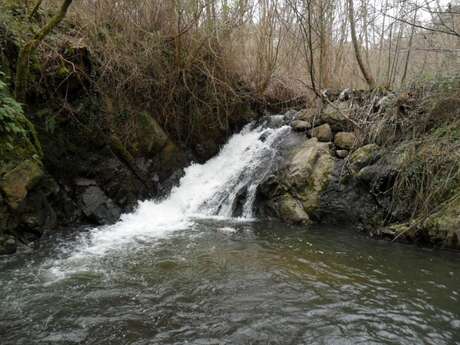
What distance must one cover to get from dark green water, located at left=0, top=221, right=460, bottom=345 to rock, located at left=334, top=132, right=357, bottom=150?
7.58 feet

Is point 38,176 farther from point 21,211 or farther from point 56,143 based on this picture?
point 56,143

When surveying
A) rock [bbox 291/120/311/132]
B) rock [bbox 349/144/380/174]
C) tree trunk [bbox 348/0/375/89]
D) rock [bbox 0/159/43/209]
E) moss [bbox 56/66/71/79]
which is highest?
tree trunk [bbox 348/0/375/89]

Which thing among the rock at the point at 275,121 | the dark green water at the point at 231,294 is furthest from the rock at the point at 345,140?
the dark green water at the point at 231,294

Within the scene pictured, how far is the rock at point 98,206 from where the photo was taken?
19.8 ft

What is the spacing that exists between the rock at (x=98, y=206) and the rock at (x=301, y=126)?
4245 mm

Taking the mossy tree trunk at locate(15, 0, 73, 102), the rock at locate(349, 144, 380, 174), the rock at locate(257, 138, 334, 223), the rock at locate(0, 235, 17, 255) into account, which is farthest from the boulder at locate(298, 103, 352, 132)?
the rock at locate(0, 235, 17, 255)

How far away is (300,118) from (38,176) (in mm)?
5622

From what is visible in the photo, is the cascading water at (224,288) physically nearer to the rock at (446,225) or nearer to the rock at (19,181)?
the rock at (446,225)

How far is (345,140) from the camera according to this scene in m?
7.20

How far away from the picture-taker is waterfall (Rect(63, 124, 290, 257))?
565 centimetres

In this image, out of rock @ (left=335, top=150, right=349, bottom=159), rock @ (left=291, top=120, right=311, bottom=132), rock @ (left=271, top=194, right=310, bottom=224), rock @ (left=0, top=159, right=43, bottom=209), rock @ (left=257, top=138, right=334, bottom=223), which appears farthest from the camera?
rock @ (left=291, top=120, right=311, bottom=132)

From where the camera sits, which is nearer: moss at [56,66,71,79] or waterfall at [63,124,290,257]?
waterfall at [63,124,290,257]

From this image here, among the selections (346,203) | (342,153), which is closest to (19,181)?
(346,203)

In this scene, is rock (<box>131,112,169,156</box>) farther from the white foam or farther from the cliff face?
the cliff face
